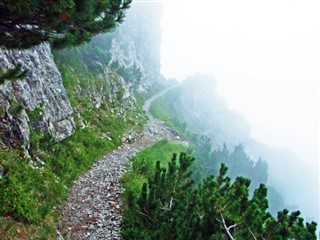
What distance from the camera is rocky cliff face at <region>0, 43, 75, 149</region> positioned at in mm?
13812

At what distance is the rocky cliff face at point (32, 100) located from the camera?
45.3 ft

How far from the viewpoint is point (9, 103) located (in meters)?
14.5

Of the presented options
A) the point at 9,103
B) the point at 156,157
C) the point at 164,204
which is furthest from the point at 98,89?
the point at 164,204

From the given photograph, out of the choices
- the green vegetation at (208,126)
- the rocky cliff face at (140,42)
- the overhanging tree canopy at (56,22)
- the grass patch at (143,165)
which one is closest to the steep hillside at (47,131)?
the overhanging tree canopy at (56,22)

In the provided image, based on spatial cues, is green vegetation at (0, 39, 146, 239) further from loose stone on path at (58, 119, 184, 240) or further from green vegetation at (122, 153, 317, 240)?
green vegetation at (122, 153, 317, 240)

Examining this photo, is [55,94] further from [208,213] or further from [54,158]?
[208,213]

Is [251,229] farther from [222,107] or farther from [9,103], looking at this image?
[222,107]

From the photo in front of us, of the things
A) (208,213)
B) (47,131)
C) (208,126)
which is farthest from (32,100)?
(208,126)

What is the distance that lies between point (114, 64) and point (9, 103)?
38.6 metres

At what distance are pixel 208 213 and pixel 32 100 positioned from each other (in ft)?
44.2

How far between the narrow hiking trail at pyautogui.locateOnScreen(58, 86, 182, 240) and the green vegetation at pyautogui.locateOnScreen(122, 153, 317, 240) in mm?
728

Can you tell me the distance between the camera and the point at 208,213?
8164 mm

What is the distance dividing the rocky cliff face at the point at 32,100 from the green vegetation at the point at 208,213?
6506mm

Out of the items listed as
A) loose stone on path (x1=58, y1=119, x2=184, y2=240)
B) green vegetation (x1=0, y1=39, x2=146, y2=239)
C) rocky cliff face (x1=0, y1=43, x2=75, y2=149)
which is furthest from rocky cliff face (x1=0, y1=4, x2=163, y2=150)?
loose stone on path (x1=58, y1=119, x2=184, y2=240)
